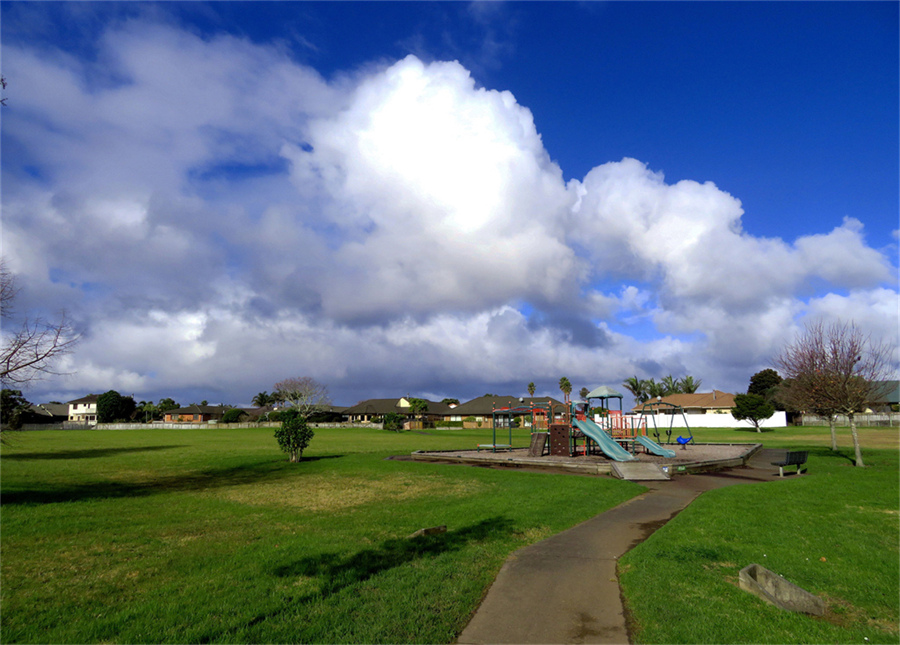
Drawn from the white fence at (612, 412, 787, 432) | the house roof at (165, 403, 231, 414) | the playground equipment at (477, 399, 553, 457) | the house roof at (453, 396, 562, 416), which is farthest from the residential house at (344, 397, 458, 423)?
the white fence at (612, 412, 787, 432)

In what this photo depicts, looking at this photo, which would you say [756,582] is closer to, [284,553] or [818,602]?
[818,602]

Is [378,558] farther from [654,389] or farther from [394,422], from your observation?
[654,389]

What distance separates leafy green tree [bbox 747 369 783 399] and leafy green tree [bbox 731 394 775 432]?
104 feet

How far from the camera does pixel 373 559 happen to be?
27.8 feet

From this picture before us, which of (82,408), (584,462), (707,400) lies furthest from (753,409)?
(82,408)

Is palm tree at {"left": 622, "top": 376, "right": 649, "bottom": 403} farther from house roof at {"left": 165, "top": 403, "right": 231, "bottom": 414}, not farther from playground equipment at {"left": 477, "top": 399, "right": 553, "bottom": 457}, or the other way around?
house roof at {"left": 165, "top": 403, "right": 231, "bottom": 414}

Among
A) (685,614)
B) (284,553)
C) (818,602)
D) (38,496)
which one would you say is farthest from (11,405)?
(818,602)

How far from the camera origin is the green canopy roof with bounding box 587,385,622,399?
31.3 metres

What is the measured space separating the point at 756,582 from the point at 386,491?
11.7 meters

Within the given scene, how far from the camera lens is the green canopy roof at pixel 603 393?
3130 cm

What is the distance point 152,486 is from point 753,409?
71863mm

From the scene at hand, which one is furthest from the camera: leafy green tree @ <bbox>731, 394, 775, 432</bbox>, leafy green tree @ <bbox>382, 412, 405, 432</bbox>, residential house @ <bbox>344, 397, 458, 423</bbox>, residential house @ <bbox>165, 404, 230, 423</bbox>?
residential house @ <bbox>165, 404, 230, 423</bbox>

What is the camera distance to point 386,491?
55.2 feet

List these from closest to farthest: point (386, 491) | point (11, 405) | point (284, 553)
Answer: point (284, 553) → point (386, 491) → point (11, 405)
